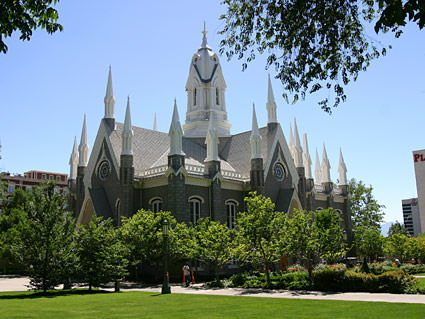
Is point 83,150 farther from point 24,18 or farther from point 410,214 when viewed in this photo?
point 410,214

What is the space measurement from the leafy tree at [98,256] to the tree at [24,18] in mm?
15315

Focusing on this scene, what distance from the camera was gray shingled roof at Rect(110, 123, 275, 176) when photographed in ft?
136

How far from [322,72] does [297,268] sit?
2517 centimetres

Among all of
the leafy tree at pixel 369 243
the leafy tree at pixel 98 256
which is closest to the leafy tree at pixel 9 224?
the leafy tree at pixel 98 256

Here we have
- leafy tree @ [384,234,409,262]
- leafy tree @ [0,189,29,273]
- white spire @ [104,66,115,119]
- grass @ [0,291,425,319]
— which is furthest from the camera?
white spire @ [104,66,115,119]

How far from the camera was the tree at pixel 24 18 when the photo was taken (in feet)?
32.3

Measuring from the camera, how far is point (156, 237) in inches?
1239

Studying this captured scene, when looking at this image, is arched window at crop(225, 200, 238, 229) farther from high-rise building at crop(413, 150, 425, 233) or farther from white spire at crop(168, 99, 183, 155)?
high-rise building at crop(413, 150, 425, 233)

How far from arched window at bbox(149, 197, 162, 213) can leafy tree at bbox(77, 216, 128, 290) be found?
1265 cm

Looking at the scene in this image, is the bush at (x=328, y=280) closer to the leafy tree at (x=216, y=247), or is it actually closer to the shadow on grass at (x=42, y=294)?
the leafy tree at (x=216, y=247)

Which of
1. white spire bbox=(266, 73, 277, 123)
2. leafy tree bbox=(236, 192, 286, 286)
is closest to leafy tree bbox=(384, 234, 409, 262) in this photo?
white spire bbox=(266, 73, 277, 123)

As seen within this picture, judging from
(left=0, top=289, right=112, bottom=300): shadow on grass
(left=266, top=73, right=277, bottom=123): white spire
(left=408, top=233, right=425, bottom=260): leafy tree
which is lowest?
(left=0, top=289, right=112, bottom=300): shadow on grass

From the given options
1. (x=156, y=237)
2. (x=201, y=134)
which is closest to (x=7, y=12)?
(x=156, y=237)

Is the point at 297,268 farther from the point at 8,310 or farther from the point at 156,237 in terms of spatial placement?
the point at 8,310
